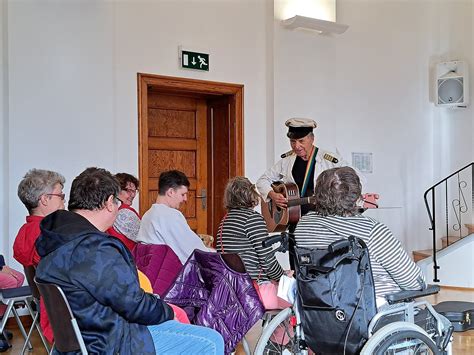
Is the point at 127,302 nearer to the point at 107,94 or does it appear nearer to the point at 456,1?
the point at 107,94

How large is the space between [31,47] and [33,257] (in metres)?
2.14

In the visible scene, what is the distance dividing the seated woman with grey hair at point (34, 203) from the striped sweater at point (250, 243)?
1.01 metres

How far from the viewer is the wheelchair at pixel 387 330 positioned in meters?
2.12

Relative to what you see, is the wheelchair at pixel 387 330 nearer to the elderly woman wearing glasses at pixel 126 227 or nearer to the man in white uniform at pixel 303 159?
the elderly woman wearing glasses at pixel 126 227

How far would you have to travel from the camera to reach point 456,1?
728cm

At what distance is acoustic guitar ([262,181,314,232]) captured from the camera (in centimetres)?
400

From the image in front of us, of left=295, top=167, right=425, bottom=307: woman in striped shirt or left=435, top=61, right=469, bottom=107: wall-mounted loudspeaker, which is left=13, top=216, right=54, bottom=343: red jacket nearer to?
left=295, top=167, right=425, bottom=307: woman in striped shirt

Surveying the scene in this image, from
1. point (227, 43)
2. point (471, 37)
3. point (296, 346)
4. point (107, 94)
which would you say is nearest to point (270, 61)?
point (227, 43)

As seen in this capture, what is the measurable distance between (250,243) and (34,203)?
48.4 inches

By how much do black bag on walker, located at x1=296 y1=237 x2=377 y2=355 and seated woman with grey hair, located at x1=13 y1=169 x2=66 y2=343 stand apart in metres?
1.55

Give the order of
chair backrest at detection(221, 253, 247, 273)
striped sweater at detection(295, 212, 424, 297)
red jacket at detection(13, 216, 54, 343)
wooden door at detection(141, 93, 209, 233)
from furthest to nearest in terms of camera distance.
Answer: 1. wooden door at detection(141, 93, 209, 233)
2. red jacket at detection(13, 216, 54, 343)
3. chair backrest at detection(221, 253, 247, 273)
4. striped sweater at detection(295, 212, 424, 297)

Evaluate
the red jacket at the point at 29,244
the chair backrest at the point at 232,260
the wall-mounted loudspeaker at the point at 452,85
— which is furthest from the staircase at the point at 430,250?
the red jacket at the point at 29,244

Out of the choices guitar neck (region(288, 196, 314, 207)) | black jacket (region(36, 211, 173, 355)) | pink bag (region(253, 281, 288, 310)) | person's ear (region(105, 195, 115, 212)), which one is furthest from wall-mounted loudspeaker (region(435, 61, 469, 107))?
black jacket (region(36, 211, 173, 355))

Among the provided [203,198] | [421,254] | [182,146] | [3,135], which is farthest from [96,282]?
[421,254]
